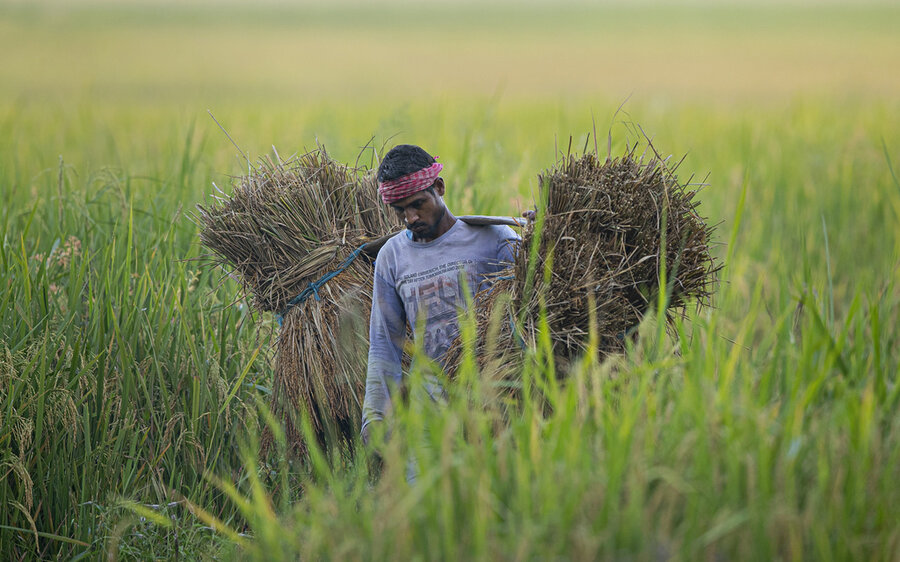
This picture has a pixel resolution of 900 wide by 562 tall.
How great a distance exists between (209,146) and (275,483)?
604 cm

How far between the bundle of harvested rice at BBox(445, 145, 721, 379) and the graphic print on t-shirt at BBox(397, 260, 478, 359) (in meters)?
0.19

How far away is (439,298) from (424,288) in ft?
0.19

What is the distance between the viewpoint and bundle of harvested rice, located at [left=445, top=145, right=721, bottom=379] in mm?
2424

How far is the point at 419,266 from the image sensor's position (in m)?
2.83

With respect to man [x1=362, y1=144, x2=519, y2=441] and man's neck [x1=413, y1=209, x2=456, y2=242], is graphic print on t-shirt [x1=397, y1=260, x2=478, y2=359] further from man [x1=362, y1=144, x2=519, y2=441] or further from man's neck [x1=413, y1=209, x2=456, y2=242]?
man's neck [x1=413, y1=209, x2=456, y2=242]

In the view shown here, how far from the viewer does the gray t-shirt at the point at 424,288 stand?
280 centimetres

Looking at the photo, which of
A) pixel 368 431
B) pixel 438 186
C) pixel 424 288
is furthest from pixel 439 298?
pixel 368 431

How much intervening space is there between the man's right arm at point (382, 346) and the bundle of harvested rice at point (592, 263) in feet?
1.18

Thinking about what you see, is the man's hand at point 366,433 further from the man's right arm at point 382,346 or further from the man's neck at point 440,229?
the man's neck at point 440,229

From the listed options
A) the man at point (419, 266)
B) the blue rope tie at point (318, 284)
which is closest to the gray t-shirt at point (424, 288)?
the man at point (419, 266)

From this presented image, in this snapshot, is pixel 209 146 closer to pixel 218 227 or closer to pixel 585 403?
pixel 218 227

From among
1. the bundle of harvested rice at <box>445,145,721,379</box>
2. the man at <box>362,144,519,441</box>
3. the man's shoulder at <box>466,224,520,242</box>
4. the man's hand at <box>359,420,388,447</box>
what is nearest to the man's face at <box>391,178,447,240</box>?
the man at <box>362,144,519,441</box>

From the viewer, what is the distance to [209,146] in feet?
28.2

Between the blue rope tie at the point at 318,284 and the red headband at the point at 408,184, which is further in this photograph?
the blue rope tie at the point at 318,284
